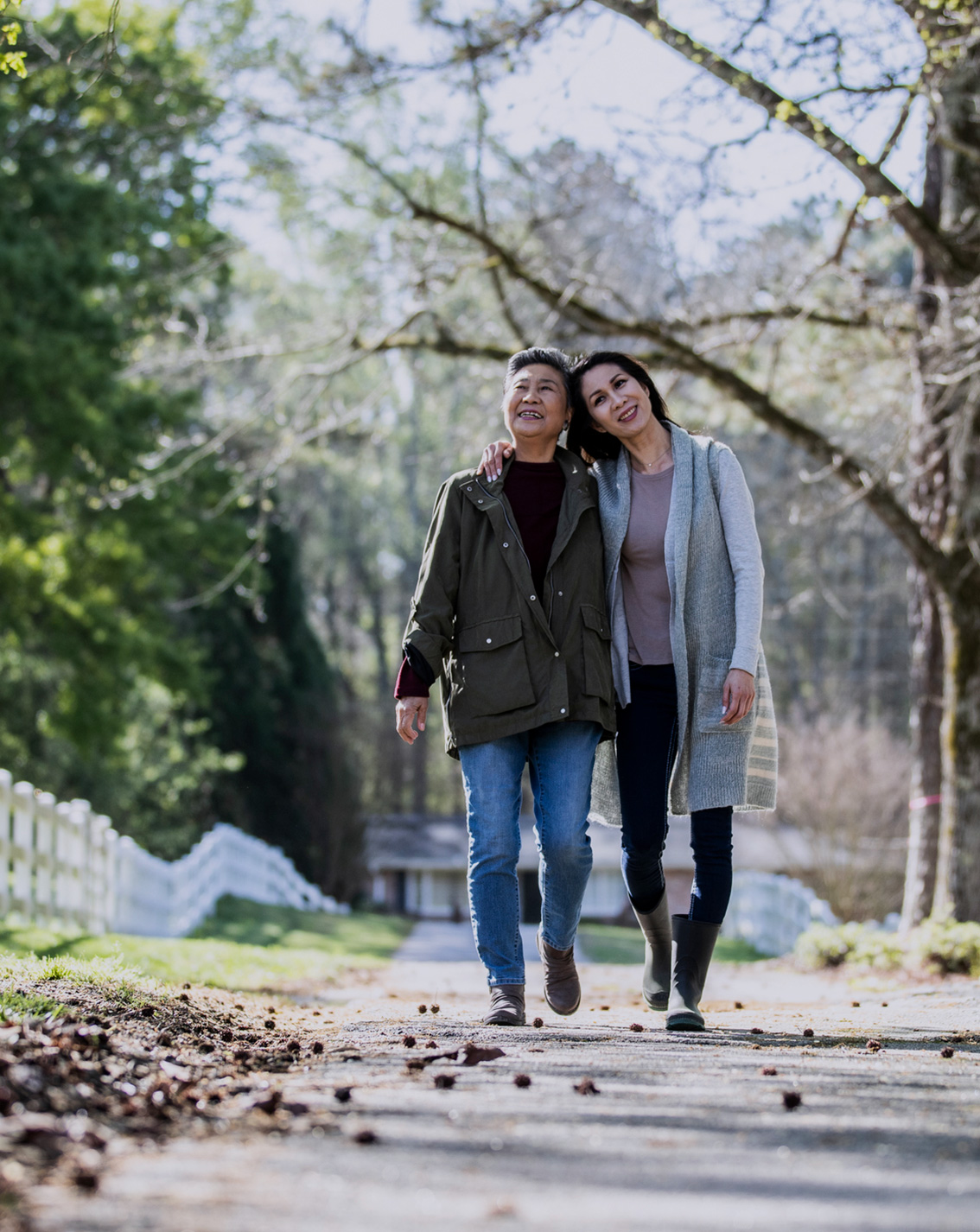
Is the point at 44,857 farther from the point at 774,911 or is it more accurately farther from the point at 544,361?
the point at 774,911

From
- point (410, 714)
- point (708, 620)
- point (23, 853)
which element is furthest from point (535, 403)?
point (23, 853)

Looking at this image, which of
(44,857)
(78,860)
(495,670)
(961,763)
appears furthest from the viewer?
(78,860)

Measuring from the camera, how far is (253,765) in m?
23.9

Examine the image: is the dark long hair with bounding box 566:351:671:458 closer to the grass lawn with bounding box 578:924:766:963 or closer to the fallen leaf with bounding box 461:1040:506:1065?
the fallen leaf with bounding box 461:1040:506:1065

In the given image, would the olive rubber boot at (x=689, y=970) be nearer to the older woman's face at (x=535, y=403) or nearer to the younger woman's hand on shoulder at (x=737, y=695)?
the younger woman's hand on shoulder at (x=737, y=695)

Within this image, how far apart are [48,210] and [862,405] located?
394 inches

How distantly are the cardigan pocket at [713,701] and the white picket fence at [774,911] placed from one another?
382 inches

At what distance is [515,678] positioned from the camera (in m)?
4.31

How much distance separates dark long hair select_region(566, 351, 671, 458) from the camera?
4.73 metres

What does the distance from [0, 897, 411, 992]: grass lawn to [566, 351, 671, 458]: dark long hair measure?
2517mm

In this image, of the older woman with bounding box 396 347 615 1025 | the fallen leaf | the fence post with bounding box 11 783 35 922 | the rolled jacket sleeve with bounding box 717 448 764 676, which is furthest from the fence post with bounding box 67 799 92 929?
the fallen leaf

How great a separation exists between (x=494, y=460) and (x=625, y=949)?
453 inches

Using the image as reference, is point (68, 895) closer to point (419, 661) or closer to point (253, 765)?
point (419, 661)

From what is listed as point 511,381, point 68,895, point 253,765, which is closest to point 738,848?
point 253,765
